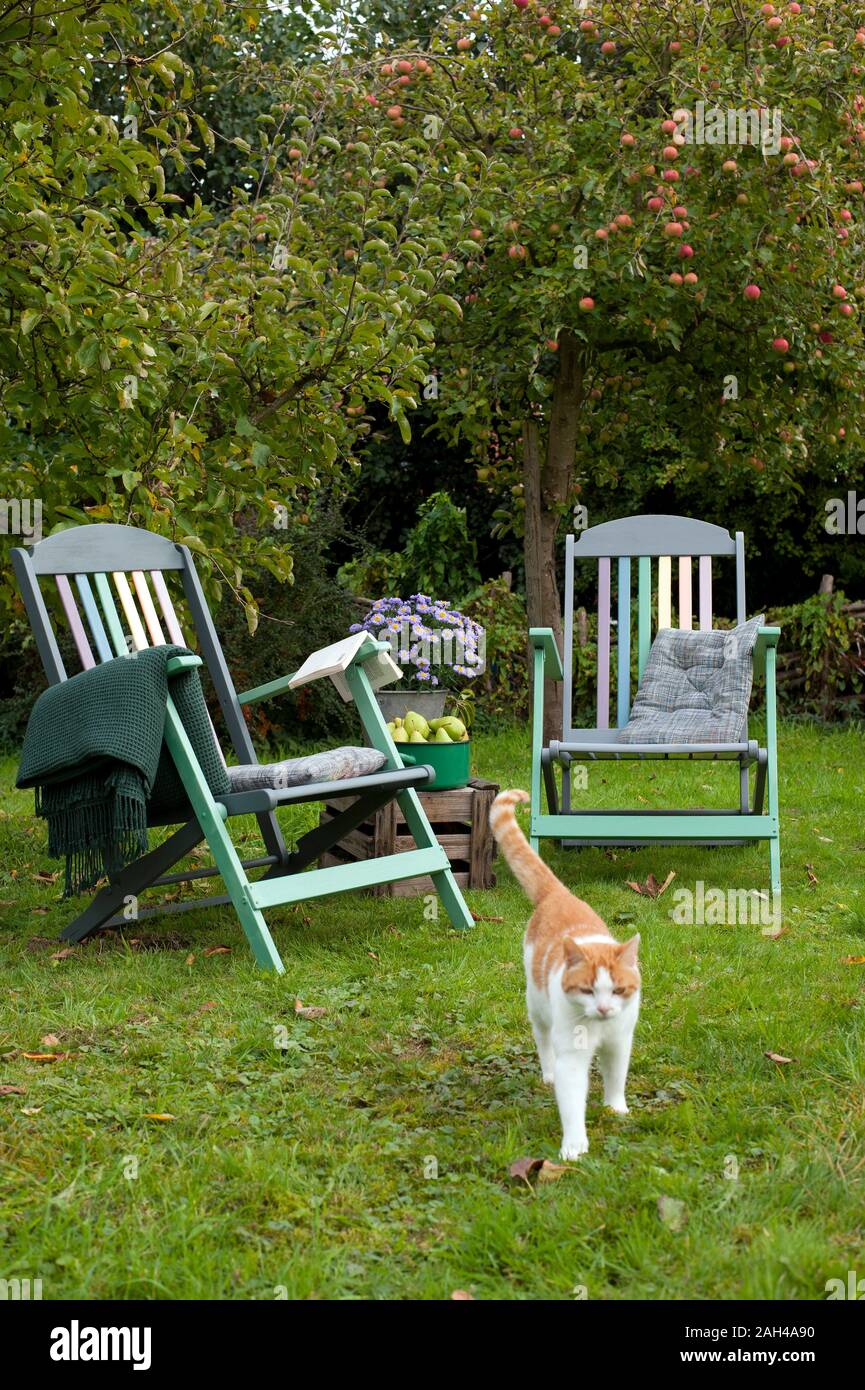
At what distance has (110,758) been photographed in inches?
120

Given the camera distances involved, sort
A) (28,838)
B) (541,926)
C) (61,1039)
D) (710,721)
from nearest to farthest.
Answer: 1. (541,926)
2. (61,1039)
3. (710,721)
4. (28,838)

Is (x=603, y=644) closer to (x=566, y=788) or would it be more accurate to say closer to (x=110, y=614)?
(x=566, y=788)

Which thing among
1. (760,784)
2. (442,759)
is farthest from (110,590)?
(760,784)

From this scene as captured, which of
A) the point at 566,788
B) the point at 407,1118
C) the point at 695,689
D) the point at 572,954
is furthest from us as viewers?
the point at 695,689

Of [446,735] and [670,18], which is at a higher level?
[670,18]

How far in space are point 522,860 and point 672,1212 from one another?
0.91 meters

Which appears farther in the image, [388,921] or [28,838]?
[28,838]

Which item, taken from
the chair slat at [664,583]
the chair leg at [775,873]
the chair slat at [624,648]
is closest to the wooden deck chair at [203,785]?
the chair leg at [775,873]

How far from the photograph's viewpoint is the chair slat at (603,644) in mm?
4484

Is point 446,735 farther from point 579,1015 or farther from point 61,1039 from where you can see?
point 579,1015

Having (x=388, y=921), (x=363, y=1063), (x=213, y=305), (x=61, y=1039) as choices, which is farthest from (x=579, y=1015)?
(x=213, y=305)

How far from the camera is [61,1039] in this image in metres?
2.62

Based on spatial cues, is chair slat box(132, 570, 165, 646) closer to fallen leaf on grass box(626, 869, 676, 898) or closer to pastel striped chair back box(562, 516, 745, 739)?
pastel striped chair back box(562, 516, 745, 739)

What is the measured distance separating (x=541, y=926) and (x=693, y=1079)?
15.7 inches
